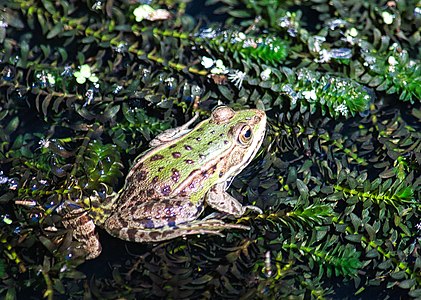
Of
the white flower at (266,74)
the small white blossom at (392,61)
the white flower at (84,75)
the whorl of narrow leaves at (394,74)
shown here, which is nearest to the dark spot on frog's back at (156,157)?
the white flower at (84,75)

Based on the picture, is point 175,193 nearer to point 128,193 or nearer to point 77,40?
point 128,193

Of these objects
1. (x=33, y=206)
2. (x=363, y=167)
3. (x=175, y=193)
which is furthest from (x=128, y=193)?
(x=363, y=167)

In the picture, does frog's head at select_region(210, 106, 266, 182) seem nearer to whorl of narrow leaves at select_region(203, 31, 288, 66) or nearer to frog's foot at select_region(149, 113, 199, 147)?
frog's foot at select_region(149, 113, 199, 147)

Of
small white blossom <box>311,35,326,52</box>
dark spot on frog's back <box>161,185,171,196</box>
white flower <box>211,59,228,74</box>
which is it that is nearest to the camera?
dark spot on frog's back <box>161,185,171,196</box>

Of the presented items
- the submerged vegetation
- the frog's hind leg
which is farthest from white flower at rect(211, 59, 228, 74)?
the frog's hind leg

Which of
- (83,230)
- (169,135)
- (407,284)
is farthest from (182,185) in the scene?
(407,284)
